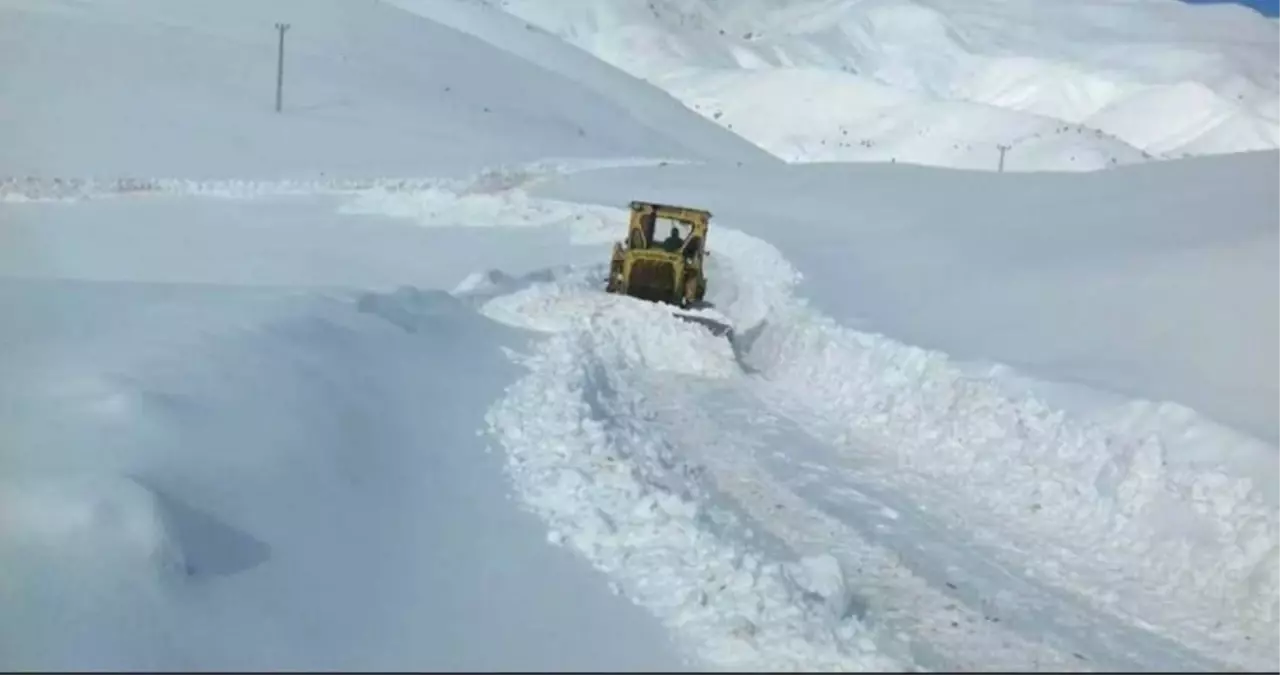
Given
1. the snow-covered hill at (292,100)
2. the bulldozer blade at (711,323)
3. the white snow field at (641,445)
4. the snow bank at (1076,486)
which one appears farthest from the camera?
the snow-covered hill at (292,100)

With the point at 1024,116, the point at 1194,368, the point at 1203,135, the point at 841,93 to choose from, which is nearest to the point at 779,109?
the point at 841,93

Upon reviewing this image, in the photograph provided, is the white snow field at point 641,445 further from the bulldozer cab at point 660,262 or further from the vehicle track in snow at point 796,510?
the bulldozer cab at point 660,262

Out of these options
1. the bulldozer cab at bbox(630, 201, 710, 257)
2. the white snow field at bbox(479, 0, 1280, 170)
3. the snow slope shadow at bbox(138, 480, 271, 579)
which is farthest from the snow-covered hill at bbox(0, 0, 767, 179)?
the white snow field at bbox(479, 0, 1280, 170)

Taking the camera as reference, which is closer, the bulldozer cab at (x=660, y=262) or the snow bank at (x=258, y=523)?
the snow bank at (x=258, y=523)

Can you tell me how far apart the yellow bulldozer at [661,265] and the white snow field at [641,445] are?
70cm

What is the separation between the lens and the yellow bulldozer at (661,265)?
51.9 ft

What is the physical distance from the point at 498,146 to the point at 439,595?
38492 millimetres

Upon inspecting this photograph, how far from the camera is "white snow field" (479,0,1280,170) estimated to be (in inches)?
4023

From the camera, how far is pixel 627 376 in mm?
12453

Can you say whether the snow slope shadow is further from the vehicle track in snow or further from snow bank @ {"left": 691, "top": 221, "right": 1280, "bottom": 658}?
snow bank @ {"left": 691, "top": 221, "right": 1280, "bottom": 658}

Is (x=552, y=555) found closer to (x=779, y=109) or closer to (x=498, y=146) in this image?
(x=498, y=146)

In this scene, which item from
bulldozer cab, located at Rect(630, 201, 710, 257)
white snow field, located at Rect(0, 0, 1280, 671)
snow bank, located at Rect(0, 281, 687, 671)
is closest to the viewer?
snow bank, located at Rect(0, 281, 687, 671)

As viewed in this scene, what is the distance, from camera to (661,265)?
52.0 ft

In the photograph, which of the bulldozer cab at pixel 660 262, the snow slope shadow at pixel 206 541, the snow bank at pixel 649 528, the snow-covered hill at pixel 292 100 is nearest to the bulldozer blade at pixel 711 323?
the bulldozer cab at pixel 660 262
